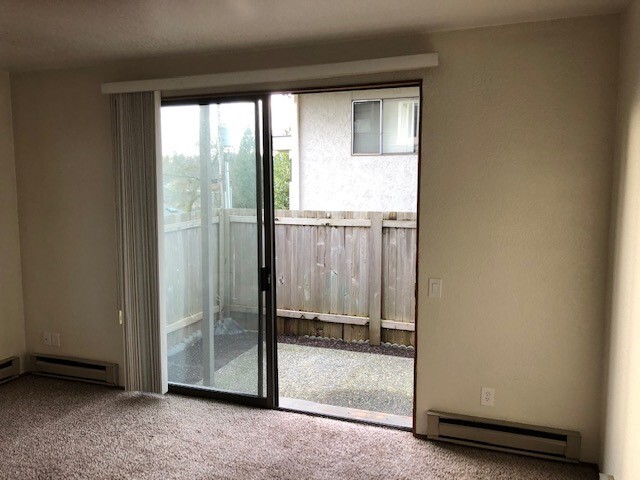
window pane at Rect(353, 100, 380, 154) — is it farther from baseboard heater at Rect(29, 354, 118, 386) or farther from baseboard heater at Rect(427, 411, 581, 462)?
baseboard heater at Rect(29, 354, 118, 386)

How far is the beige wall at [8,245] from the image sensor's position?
144 inches

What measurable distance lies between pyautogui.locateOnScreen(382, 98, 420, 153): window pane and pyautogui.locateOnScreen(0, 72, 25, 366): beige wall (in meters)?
3.51

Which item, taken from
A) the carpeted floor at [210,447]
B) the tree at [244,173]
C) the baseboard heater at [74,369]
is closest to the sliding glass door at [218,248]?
the tree at [244,173]

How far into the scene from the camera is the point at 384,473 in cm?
250

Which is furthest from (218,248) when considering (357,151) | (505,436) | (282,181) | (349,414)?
(282,181)

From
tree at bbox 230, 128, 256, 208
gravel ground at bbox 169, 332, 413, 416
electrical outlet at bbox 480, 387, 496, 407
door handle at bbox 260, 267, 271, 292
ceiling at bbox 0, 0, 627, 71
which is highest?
ceiling at bbox 0, 0, 627, 71

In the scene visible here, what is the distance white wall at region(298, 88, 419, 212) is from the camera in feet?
17.2

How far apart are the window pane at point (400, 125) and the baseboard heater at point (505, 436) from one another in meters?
3.13

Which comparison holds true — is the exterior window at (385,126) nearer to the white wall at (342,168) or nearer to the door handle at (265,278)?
the white wall at (342,168)

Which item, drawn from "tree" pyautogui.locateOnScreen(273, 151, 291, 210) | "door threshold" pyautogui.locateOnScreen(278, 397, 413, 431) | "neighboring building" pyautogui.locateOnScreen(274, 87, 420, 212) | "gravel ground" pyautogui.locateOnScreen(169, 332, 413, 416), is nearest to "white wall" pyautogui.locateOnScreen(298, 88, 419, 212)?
"neighboring building" pyautogui.locateOnScreen(274, 87, 420, 212)

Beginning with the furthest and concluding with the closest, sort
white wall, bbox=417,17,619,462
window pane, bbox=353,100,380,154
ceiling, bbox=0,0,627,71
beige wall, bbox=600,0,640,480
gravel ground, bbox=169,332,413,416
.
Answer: window pane, bbox=353,100,380,154 → gravel ground, bbox=169,332,413,416 → white wall, bbox=417,17,619,462 → ceiling, bbox=0,0,627,71 → beige wall, bbox=600,0,640,480

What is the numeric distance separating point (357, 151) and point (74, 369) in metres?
3.52

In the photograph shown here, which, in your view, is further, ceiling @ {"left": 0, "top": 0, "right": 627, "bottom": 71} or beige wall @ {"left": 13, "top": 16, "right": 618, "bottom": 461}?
beige wall @ {"left": 13, "top": 16, "right": 618, "bottom": 461}

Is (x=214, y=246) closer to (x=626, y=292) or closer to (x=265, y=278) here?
(x=265, y=278)
